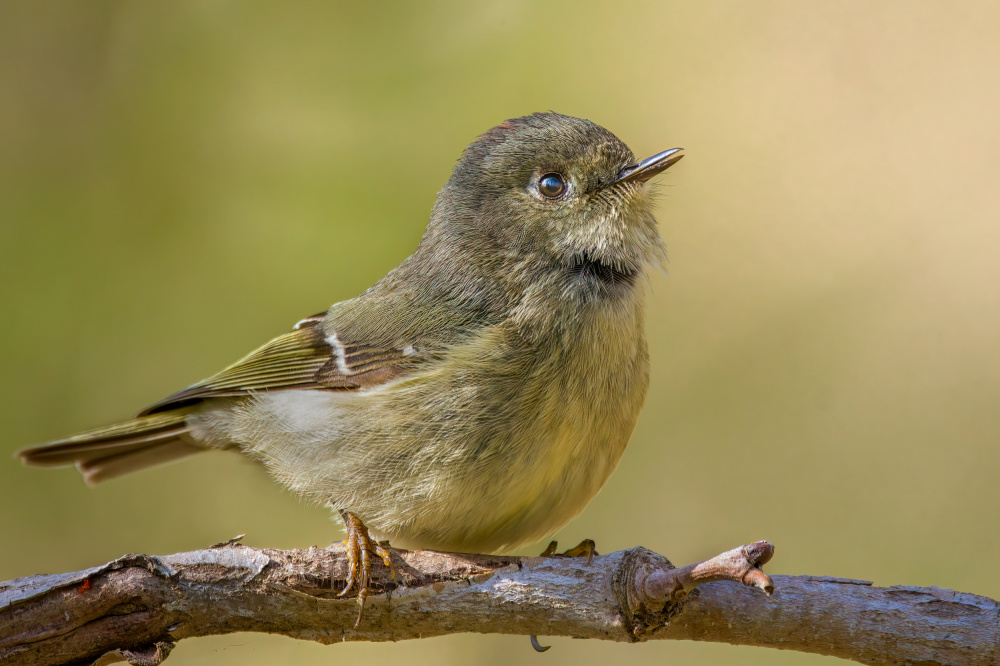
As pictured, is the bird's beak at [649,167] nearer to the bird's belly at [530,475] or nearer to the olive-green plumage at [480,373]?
the olive-green plumage at [480,373]

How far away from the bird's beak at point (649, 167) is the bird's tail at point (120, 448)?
188cm

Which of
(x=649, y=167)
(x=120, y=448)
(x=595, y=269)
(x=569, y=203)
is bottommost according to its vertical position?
(x=120, y=448)

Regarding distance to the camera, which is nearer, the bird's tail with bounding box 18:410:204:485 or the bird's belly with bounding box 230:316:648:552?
the bird's belly with bounding box 230:316:648:552

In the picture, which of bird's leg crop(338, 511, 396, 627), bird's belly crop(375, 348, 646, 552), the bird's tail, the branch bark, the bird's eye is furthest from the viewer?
the bird's tail

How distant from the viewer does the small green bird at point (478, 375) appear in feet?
8.76

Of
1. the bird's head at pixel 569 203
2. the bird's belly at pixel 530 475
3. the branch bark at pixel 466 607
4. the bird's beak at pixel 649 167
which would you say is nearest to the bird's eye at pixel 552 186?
the bird's head at pixel 569 203

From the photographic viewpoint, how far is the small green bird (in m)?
2.67

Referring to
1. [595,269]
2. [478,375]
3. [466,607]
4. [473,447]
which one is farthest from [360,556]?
[595,269]

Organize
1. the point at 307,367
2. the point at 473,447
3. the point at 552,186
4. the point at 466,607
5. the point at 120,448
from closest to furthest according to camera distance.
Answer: the point at 466,607 → the point at 473,447 → the point at 552,186 → the point at 307,367 → the point at 120,448

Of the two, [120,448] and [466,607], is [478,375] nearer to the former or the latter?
[466,607]

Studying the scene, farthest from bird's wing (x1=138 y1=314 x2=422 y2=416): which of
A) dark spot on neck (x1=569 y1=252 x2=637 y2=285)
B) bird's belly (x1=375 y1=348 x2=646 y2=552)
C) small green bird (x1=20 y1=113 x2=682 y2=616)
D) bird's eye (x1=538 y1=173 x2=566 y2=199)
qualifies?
bird's eye (x1=538 y1=173 x2=566 y2=199)

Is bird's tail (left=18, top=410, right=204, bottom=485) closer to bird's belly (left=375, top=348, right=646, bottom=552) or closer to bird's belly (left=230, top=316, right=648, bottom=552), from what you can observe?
bird's belly (left=230, top=316, right=648, bottom=552)

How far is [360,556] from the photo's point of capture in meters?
2.54

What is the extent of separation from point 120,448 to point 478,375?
1.67m
